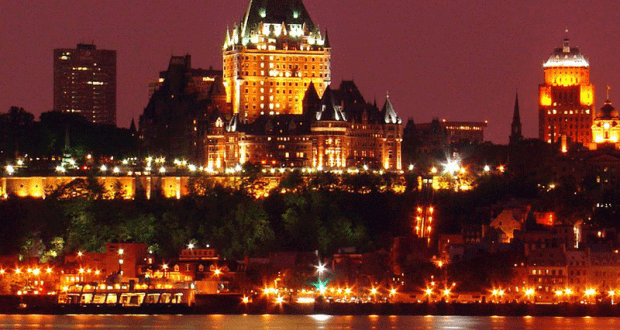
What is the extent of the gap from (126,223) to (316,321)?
130 ft

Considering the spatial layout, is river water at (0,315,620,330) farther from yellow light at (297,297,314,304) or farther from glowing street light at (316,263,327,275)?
glowing street light at (316,263,327,275)

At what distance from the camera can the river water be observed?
14475cm

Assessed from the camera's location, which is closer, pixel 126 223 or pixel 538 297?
pixel 538 297

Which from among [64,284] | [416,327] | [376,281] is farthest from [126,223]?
[416,327]

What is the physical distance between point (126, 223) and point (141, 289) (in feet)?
85.7

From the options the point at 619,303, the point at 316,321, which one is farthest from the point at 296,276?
the point at 619,303

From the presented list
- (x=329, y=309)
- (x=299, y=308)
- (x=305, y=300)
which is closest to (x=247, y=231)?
(x=305, y=300)

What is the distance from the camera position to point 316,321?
151125 mm

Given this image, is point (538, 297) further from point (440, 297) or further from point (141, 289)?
point (141, 289)

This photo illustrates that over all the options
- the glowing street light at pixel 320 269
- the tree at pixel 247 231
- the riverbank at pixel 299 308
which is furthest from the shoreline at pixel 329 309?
the tree at pixel 247 231

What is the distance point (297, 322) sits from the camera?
14988 cm

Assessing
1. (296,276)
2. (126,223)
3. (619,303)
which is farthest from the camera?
(126,223)

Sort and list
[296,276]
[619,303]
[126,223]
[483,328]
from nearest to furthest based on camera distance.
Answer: [483,328], [619,303], [296,276], [126,223]

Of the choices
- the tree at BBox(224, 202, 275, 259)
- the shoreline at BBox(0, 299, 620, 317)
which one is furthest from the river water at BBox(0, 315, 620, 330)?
the tree at BBox(224, 202, 275, 259)
